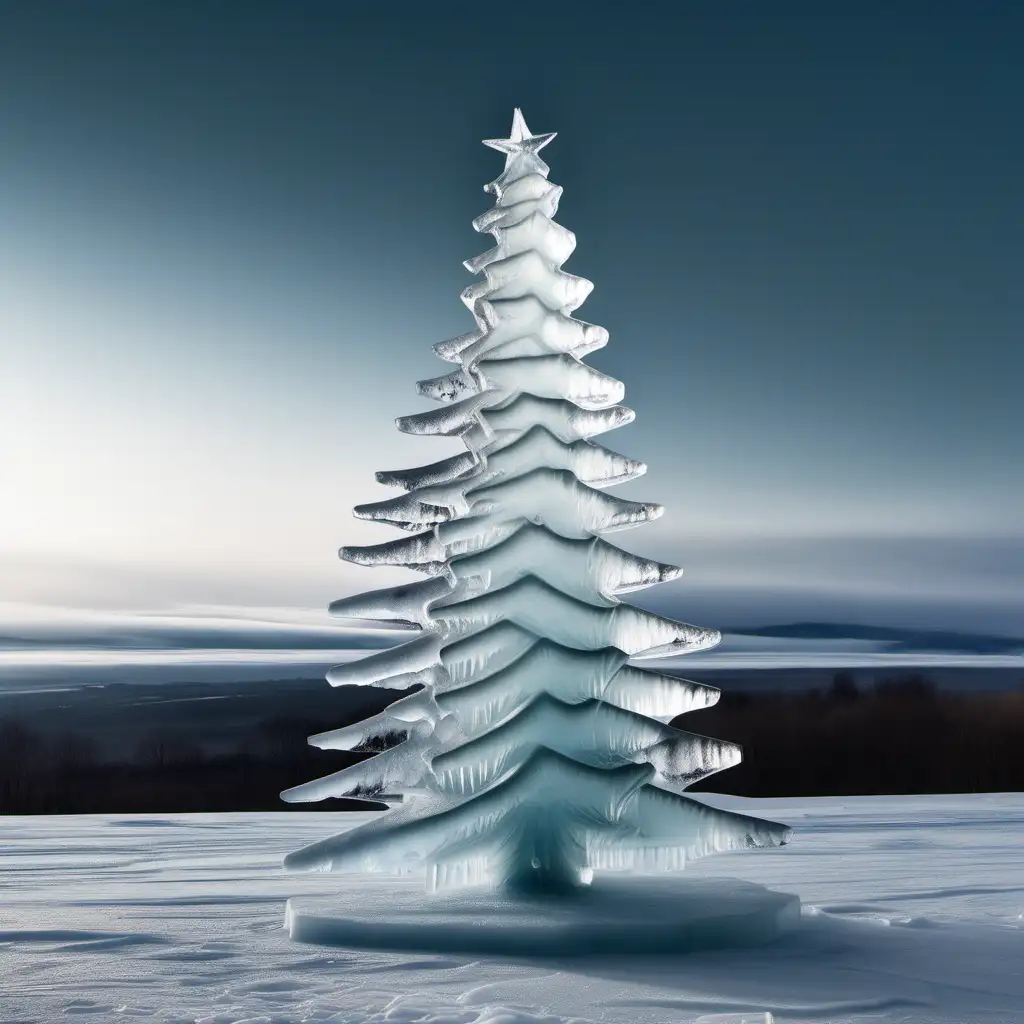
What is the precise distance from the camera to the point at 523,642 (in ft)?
36.4

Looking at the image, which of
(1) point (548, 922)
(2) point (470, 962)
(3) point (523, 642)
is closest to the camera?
(2) point (470, 962)

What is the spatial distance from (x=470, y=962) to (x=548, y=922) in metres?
0.72

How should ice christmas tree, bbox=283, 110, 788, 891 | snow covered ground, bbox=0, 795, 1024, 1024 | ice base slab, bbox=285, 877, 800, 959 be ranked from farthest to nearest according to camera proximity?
ice christmas tree, bbox=283, 110, 788, 891 < ice base slab, bbox=285, 877, 800, 959 < snow covered ground, bbox=0, 795, 1024, 1024

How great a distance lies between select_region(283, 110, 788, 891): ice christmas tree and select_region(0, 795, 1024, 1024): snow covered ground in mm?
1297

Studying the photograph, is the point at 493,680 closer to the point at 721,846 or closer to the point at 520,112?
the point at 721,846

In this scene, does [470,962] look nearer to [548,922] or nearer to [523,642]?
[548,922]

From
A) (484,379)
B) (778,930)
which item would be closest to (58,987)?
(778,930)

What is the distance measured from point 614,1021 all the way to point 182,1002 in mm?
2963

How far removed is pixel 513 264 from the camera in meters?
12.2

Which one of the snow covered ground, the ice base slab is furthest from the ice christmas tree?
the snow covered ground

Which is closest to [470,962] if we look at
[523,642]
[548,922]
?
[548,922]

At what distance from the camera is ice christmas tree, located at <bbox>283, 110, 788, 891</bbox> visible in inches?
417

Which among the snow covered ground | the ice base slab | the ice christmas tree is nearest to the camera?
the snow covered ground

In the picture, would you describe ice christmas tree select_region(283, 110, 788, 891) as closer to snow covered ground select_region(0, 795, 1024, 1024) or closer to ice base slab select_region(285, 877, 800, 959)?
ice base slab select_region(285, 877, 800, 959)
